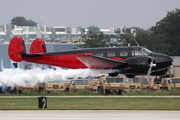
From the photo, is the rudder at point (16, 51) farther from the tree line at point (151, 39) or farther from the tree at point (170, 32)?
the tree at point (170, 32)

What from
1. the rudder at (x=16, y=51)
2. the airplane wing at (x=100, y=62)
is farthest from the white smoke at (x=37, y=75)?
the rudder at (x=16, y=51)

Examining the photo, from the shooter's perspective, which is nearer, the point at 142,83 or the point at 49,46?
the point at 142,83

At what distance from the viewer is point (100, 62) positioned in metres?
31.0

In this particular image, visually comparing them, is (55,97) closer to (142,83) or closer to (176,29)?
(142,83)

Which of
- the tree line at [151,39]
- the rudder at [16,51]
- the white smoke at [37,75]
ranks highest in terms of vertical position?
the tree line at [151,39]

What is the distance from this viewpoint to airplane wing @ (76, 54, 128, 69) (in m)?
30.2

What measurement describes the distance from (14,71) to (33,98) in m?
16.4

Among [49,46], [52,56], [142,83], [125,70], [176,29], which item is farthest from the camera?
[176,29]

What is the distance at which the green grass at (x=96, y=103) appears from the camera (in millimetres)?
45344

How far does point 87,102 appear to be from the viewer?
50.1 m

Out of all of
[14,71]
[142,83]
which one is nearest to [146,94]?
[142,83]

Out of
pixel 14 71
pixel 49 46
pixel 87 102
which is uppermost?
pixel 49 46

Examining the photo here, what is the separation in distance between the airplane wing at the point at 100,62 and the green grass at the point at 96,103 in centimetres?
1384

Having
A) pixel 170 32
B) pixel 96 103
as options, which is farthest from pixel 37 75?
pixel 170 32
